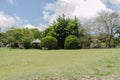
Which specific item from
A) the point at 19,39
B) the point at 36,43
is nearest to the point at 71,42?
the point at 36,43

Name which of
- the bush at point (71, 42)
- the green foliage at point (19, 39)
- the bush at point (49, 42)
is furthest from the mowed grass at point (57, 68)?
the green foliage at point (19, 39)

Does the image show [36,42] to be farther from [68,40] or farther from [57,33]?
[68,40]

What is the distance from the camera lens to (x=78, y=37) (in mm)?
54750

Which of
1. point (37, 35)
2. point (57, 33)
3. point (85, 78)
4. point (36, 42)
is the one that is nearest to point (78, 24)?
point (57, 33)

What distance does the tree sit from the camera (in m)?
57.2

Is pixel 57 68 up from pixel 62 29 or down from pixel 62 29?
down

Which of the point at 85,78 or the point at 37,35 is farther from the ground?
the point at 37,35

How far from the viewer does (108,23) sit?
57750 millimetres

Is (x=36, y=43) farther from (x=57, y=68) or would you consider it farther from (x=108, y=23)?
(x=57, y=68)

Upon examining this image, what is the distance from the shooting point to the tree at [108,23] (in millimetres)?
57219

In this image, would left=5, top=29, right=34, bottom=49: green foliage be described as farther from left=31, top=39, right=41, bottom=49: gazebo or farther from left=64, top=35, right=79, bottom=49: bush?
left=64, top=35, right=79, bottom=49: bush

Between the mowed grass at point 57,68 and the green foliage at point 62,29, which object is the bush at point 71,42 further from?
the mowed grass at point 57,68

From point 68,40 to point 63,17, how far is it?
9.00 meters

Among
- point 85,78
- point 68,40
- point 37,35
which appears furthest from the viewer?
point 37,35
